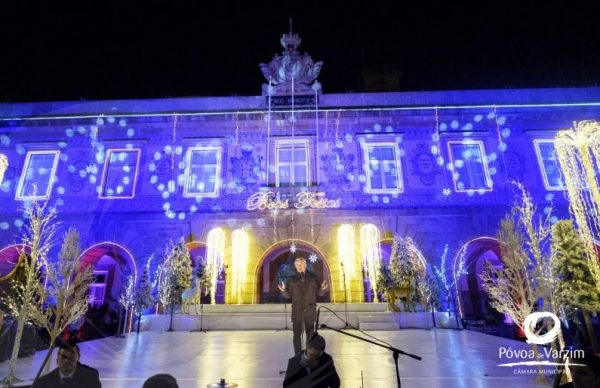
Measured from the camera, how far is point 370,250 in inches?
685

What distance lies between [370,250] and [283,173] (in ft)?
20.2

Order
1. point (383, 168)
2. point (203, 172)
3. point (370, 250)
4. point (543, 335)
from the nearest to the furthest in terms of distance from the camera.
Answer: point (543, 335), point (370, 250), point (383, 168), point (203, 172)

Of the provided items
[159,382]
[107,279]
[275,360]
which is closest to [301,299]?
[275,360]

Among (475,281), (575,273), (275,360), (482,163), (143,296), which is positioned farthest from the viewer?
(475,281)

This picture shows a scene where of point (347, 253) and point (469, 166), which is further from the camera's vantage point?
point (469, 166)

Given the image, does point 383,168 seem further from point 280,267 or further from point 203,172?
point 203,172

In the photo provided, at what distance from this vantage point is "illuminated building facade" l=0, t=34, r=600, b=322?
17.6 metres

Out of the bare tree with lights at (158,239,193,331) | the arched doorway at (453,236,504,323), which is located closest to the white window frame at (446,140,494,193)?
the arched doorway at (453,236,504,323)

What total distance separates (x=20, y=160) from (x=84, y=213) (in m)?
5.09

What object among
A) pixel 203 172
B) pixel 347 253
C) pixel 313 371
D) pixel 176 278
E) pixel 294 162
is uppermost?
pixel 294 162

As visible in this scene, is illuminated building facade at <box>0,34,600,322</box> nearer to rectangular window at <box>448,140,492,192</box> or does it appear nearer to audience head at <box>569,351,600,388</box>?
rectangular window at <box>448,140,492,192</box>

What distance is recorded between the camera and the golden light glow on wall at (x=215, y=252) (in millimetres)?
17061

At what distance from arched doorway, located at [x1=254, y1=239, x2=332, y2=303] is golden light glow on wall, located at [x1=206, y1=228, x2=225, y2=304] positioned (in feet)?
6.22

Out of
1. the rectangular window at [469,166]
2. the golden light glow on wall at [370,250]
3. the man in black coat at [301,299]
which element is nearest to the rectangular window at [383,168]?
the golden light glow on wall at [370,250]
